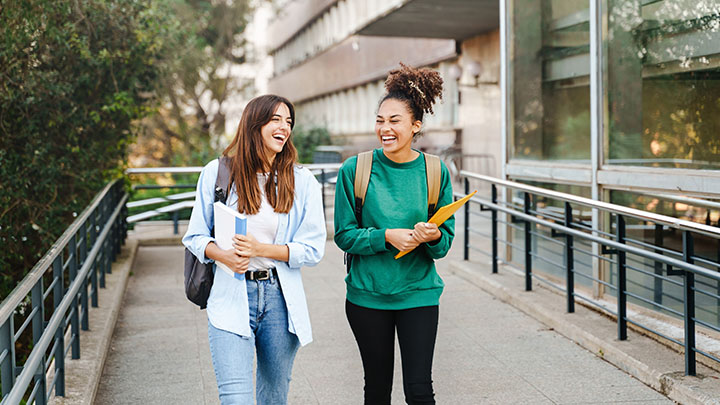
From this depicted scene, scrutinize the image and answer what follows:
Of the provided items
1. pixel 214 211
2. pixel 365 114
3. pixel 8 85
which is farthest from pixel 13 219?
pixel 365 114

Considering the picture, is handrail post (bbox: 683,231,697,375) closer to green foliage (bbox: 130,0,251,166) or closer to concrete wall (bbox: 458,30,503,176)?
concrete wall (bbox: 458,30,503,176)

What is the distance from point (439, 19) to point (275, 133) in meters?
14.3

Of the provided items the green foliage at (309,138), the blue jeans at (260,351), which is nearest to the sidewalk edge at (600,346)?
the blue jeans at (260,351)

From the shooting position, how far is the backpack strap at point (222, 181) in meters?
3.38

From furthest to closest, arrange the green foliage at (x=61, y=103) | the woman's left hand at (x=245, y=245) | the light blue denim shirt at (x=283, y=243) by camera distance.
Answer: the green foliage at (x=61, y=103), the light blue denim shirt at (x=283, y=243), the woman's left hand at (x=245, y=245)

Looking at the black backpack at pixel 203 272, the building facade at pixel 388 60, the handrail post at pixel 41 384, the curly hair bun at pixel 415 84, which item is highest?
the building facade at pixel 388 60

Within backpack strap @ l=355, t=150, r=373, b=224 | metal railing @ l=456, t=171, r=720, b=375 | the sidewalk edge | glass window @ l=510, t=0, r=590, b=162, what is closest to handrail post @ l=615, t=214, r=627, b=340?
metal railing @ l=456, t=171, r=720, b=375

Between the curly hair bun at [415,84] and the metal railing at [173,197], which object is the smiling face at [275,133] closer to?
the curly hair bun at [415,84]

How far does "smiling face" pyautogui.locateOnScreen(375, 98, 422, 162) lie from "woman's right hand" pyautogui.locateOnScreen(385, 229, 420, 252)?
33 cm

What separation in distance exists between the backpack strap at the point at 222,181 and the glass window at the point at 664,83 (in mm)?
3873

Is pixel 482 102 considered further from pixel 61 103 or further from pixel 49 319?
pixel 49 319

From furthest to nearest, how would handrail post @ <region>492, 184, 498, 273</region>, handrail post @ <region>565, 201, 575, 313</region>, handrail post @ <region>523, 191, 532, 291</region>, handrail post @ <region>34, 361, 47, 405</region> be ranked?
handrail post @ <region>492, 184, 498, 273</region>, handrail post @ <region>523, 191, 532, 291</region>, handrail post @ <region>565, 201, 575, 313</region>, handrail post @ <region>34, 361, 47, 405</region>

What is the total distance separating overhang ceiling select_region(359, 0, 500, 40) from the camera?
610 inches

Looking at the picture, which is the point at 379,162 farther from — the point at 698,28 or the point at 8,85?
the point at 8,85
